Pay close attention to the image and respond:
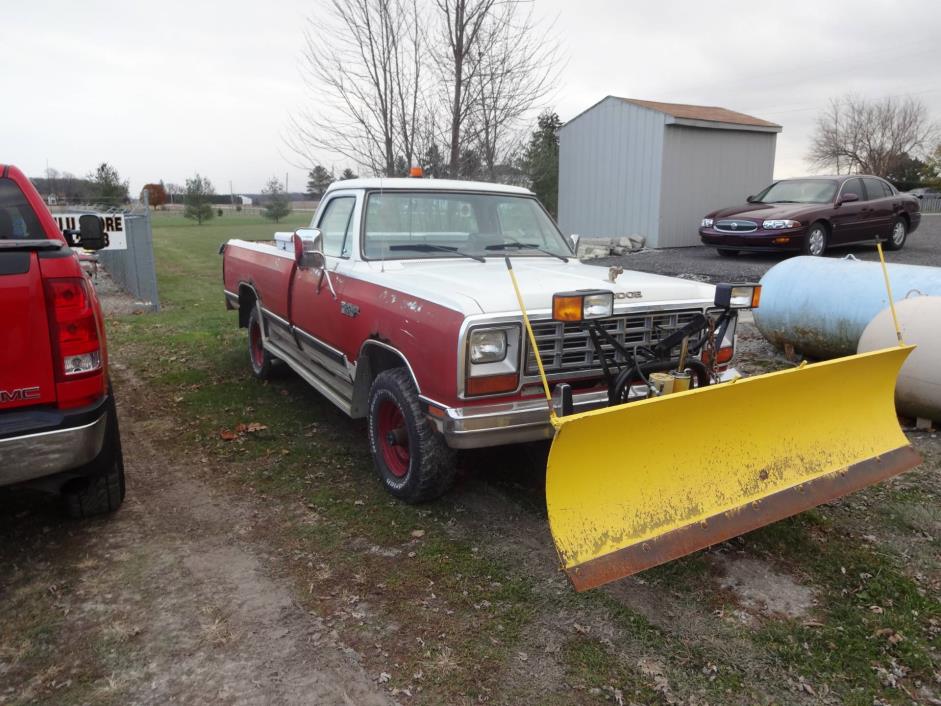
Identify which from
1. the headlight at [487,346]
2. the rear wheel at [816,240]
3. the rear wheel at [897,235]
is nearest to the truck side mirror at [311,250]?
the headlight at [487,346]

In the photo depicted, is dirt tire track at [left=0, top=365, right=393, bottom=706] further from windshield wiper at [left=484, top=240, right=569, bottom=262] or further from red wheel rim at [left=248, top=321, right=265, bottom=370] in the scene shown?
red wheel rim at [left=248, top=321, right=265, bottom=370]

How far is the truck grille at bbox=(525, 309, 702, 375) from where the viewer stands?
3.61 meters

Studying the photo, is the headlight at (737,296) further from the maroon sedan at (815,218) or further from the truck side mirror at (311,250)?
the maroon sedan at (815,218)

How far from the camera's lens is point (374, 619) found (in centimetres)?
305

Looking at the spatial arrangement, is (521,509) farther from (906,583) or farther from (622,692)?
(906,583)

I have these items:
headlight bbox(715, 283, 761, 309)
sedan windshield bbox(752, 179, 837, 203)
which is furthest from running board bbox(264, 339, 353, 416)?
sedan windshield bbox(752, 179, 837, 203)

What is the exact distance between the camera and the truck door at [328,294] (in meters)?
4.73

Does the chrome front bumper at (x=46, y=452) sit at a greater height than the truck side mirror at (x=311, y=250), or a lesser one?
lesser

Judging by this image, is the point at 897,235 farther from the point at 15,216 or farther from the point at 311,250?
the point at 15,216

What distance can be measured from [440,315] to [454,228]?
1661 mm

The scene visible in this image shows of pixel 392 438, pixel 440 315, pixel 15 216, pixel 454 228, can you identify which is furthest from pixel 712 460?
pixel 15 216

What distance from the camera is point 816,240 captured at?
42.8 feet

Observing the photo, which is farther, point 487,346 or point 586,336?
point 586,336

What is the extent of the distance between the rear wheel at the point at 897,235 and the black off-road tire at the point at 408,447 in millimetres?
14117
